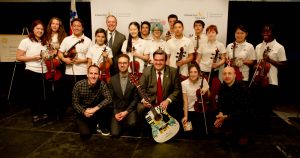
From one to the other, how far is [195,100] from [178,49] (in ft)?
2.75

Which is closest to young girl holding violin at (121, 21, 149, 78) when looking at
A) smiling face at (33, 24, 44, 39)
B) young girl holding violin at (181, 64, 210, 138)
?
young girl holding violin at (181, 64, 210, 138)

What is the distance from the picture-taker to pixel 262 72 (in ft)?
12.6

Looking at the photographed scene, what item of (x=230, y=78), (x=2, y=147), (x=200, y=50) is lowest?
(x=2, y=147)

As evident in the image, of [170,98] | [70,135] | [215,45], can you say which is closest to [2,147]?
[70,135]

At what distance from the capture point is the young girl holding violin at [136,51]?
162 inches

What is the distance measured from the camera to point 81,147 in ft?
10.7

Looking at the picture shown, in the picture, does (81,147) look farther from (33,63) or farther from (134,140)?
(33,63)

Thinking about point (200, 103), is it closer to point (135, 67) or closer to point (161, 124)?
point (161, 124)

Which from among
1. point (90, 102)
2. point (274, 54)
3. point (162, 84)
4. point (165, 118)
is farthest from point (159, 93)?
point (274, 54)

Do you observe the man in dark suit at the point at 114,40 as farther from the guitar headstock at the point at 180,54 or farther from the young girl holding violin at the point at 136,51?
the guitar headstock at the point at 180,54

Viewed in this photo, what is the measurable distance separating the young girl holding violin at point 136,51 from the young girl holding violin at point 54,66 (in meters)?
1.01

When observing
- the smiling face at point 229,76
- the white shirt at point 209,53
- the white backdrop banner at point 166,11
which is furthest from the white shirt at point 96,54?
the smiling face at point 229,76

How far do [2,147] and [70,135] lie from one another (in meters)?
0.79

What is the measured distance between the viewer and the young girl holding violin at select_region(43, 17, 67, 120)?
3.86 m
